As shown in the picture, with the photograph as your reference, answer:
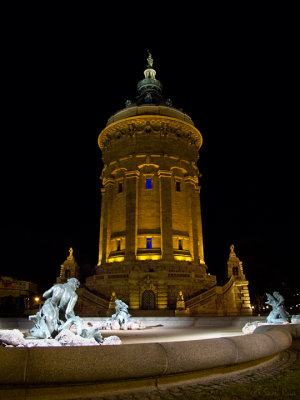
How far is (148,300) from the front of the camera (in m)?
35.9

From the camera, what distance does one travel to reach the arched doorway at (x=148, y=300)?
35625 millimetres

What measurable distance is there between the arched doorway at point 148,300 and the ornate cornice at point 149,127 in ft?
71.0

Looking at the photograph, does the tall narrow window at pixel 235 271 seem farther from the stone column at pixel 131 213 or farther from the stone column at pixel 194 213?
the stone column at pixel 131 213

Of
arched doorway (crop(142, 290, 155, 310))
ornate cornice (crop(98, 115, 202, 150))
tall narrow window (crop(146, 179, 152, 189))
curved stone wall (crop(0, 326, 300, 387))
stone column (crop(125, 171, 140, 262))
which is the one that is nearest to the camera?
curved stone wall (crop(0, 326, 300, 387))

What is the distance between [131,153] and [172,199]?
854 cm

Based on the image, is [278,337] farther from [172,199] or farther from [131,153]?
[131,153]

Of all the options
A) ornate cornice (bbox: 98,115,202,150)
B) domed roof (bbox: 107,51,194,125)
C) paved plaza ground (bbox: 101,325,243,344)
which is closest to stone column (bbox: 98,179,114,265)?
ornate cornice (bbox: 98,115,202,150)

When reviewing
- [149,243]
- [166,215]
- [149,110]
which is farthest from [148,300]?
[149,110]

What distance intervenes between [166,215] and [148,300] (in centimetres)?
1123

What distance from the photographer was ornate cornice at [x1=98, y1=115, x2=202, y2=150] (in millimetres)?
45156

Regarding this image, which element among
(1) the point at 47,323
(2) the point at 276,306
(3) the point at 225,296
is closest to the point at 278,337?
(1) the point at 47,323

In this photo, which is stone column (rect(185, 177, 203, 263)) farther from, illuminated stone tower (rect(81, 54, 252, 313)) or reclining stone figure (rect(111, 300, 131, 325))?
reclining stone figure (rect(111, 300, 131, 325))

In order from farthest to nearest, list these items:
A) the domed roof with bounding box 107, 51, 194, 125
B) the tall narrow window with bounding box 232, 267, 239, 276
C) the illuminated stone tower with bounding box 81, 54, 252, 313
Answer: the domed roof with bounding box 107, 51, 194, 125
the tall narrow window with bounding box 232, 267, 239, 276
the illuminated stone tower with bounding box 81, 54, 252, 313

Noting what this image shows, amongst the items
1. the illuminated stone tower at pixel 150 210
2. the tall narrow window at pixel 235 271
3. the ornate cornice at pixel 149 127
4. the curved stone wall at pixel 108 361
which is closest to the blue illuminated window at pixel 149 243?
the illuminated stone tower at pixel 150 210
